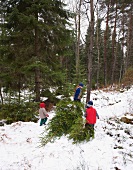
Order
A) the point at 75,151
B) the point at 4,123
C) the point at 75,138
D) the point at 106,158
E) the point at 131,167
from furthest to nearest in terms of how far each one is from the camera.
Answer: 1. the point at 4,123
2. the point at 75,138
3. the point at 75,151
4. the point at 106,158
5. the point at 131,167

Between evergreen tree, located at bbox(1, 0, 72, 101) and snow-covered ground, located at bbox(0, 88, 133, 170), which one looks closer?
snow-covered ground, located at bbox(0, 88, 133, 170)

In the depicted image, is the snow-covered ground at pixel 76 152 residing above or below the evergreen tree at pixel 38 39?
below

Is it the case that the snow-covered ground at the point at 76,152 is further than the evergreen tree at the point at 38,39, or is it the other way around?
the evergreen tree at the point at 38,39

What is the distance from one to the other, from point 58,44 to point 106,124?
700cm

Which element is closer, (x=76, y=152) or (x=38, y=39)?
(x=76, y=152)

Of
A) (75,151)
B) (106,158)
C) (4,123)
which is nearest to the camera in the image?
(106,158)

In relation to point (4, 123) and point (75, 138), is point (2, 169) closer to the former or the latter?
point (75, 138)

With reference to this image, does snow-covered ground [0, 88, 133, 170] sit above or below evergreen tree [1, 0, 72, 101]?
below

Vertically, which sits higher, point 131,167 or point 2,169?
point 131,167

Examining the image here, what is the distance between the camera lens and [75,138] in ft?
16.9

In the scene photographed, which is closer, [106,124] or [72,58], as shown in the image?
[106,124]

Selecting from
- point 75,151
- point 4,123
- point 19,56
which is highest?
point 19,56

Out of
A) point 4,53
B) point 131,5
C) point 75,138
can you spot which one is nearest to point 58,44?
point 4,53

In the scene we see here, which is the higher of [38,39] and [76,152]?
[38,39]
